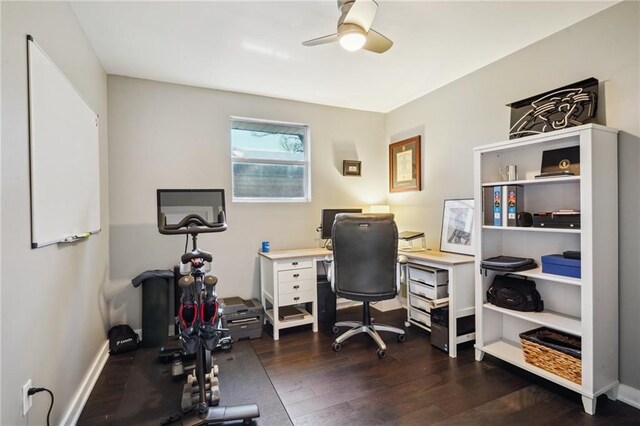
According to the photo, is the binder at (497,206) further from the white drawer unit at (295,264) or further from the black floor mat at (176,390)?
the black floor mat at (176,390)

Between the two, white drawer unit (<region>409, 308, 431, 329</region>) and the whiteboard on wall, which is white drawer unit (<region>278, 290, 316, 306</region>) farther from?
the whiteboard on wall

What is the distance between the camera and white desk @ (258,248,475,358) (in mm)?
2578

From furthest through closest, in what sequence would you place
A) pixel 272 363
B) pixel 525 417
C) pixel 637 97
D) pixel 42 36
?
pixel 272 363 < pixel 637 97 < pixel 525 417 < pixel 42 36

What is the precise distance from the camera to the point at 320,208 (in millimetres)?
3828

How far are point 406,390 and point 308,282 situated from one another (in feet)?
4.33

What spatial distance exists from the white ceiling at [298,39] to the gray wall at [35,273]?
437mm

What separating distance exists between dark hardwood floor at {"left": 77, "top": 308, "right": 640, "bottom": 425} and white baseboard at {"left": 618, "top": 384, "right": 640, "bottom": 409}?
4 cm

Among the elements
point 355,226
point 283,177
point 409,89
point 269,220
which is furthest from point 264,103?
point 355,226

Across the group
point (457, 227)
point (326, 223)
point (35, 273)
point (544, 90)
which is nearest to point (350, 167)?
point (326, 223)

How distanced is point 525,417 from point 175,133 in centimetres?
356

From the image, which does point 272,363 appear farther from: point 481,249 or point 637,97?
point 637,97

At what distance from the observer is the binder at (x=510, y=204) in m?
2.32

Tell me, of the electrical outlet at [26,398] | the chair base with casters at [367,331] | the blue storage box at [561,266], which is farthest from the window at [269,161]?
the blue storage box at [561,266]

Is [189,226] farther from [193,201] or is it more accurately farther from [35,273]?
[35,273]
